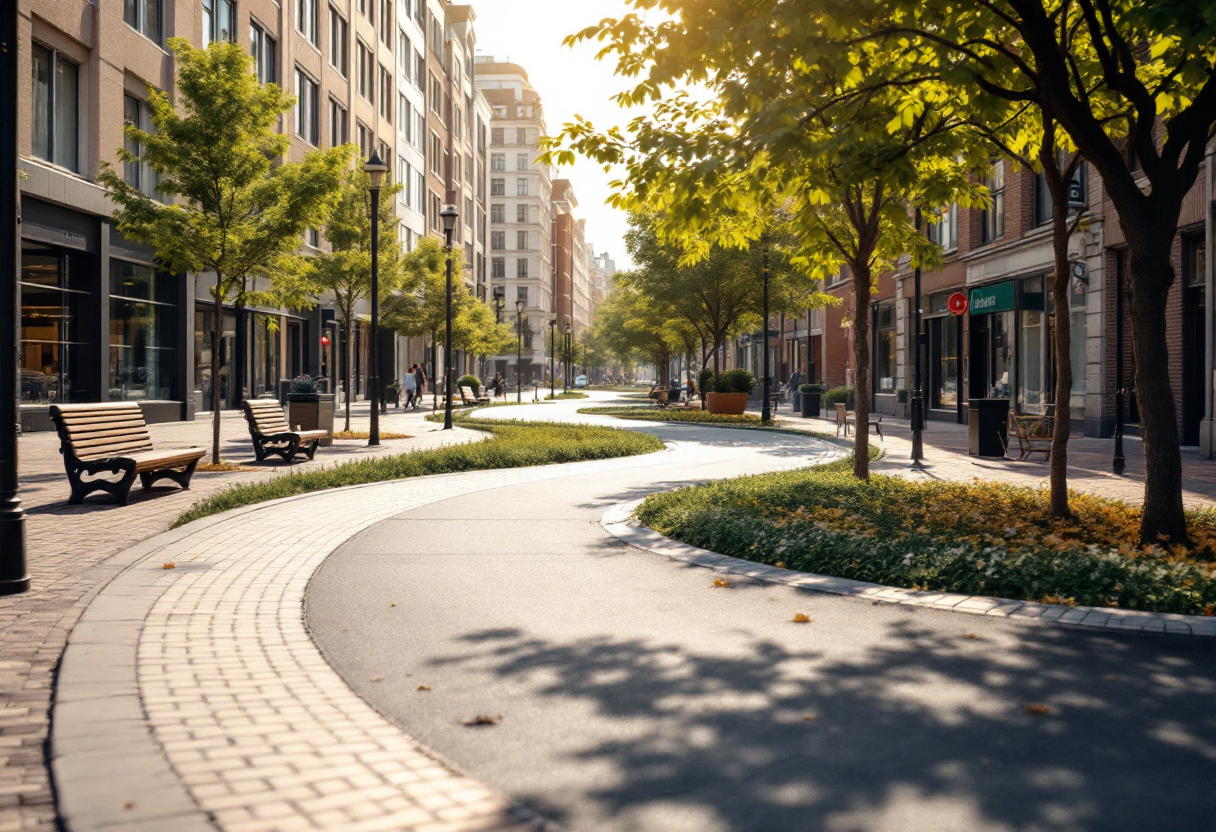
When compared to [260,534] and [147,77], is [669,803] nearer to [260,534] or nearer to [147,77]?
[260,534]

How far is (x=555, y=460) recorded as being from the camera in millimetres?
17203

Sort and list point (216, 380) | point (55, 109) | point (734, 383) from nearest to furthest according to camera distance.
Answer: point (216, 380)
point (55, 109)
point (734, 383)

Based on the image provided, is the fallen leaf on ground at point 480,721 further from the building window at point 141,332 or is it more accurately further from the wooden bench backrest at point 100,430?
the building window at point 141,332

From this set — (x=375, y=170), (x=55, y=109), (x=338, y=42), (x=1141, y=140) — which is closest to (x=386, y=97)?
(x=338, y=42)

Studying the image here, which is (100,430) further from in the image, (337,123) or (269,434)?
(337,123)

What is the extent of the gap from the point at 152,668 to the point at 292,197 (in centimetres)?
1271

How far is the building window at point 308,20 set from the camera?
38406 mm

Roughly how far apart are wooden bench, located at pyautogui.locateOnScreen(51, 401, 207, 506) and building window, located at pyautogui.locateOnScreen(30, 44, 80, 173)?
12445mm

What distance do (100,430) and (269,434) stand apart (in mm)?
5549

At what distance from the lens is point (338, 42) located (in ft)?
144

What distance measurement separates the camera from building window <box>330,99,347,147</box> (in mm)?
42938

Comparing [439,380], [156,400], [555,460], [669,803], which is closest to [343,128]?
[156,400]

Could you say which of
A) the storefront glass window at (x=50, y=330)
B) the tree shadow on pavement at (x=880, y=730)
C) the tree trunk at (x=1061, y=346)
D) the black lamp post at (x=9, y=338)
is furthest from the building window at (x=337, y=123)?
the tree shadow on pavement at (x=880, y=730)

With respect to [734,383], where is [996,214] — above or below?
above
